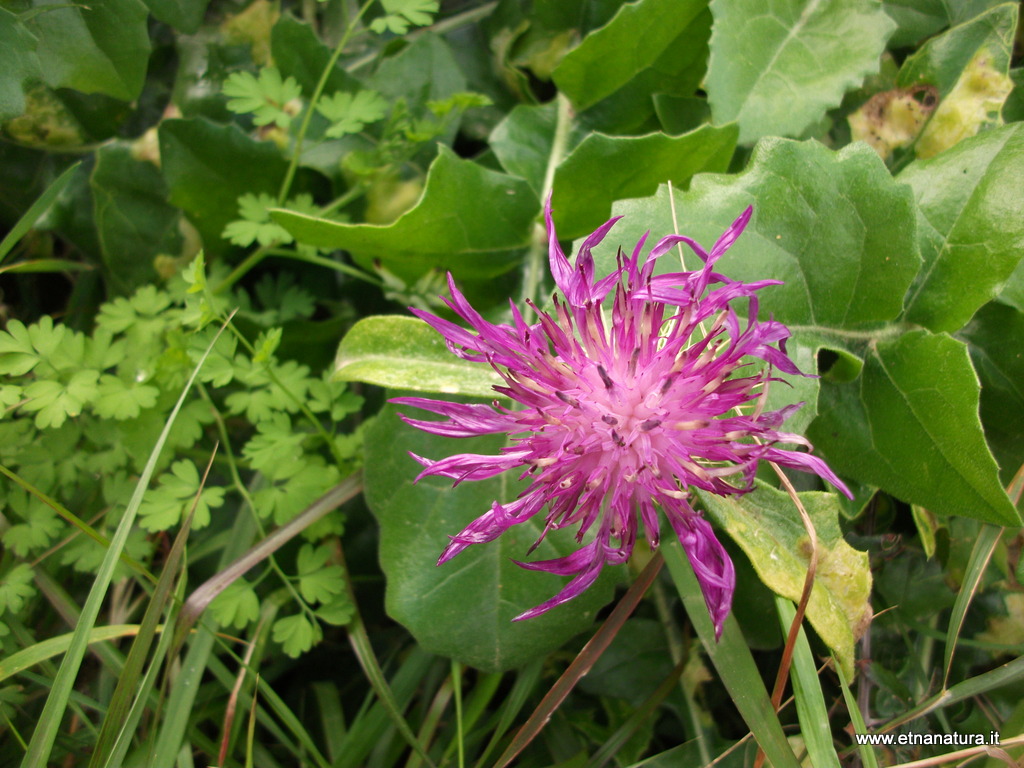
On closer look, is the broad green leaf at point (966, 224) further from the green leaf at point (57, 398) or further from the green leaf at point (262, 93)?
the green leaf at point (57, 398)

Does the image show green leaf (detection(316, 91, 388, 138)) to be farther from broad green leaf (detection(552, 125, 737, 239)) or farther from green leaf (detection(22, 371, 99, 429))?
green leaf (detection(22, 371, 99, 429))

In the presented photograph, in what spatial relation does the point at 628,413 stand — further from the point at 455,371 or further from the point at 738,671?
the point at 738,671

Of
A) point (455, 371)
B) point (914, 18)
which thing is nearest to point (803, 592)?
point (455, 371)

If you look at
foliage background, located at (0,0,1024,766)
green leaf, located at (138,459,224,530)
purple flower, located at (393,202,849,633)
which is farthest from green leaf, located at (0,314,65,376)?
purple flower, located at (393,202,849,633)

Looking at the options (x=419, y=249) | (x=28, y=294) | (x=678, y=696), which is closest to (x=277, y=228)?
(x=419, y=249)

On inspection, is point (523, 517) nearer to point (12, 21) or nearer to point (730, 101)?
point (730, 101)

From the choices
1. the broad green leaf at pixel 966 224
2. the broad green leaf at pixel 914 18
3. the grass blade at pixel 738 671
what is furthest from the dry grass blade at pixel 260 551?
the broad green leaf at pixel 914 18
